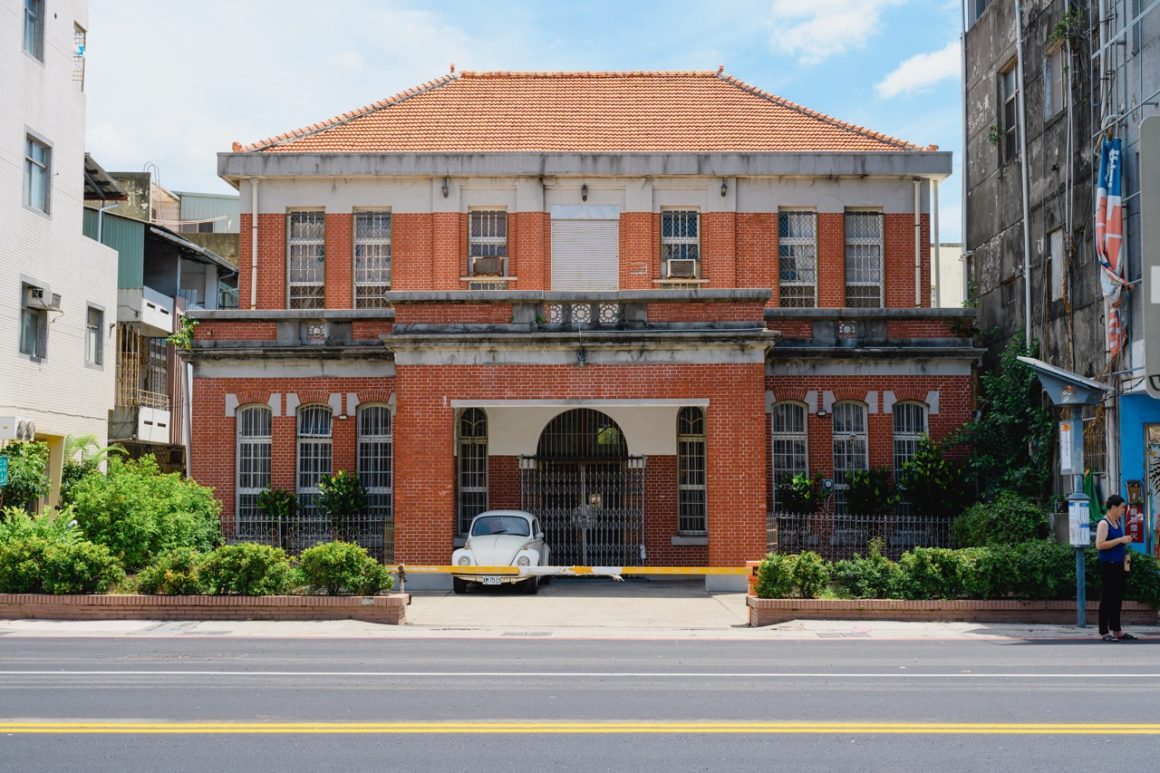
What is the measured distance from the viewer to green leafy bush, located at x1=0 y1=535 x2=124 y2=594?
58.6 feet

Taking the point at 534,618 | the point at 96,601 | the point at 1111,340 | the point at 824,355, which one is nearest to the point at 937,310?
the point at 824,355

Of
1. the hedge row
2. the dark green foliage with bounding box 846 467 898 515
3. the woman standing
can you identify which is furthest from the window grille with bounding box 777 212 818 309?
the woman standing

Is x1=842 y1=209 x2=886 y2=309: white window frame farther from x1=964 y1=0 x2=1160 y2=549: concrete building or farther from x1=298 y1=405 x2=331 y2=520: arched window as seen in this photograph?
x1=298 y1=405 x2=331 y2=520: arched window

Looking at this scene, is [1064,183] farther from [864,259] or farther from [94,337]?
[94,337]

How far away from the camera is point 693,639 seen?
1648cm

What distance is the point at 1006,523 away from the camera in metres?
22.0

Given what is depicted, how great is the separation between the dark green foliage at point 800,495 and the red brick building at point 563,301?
385 mm

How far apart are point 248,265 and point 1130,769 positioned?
2338cm

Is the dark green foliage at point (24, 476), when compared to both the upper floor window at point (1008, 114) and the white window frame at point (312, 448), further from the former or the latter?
the upper floor window at point (1008, 114)

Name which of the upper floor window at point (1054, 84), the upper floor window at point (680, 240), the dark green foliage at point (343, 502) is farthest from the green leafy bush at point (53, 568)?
the upper floor window at point (1054, 84)

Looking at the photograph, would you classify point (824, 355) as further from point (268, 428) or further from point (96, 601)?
point (96, 601)

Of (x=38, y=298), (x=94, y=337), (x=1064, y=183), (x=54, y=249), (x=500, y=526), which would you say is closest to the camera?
(x=1064, y=183)

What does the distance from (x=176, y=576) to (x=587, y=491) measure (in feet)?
33.7

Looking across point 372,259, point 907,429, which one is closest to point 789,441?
point 907,429
